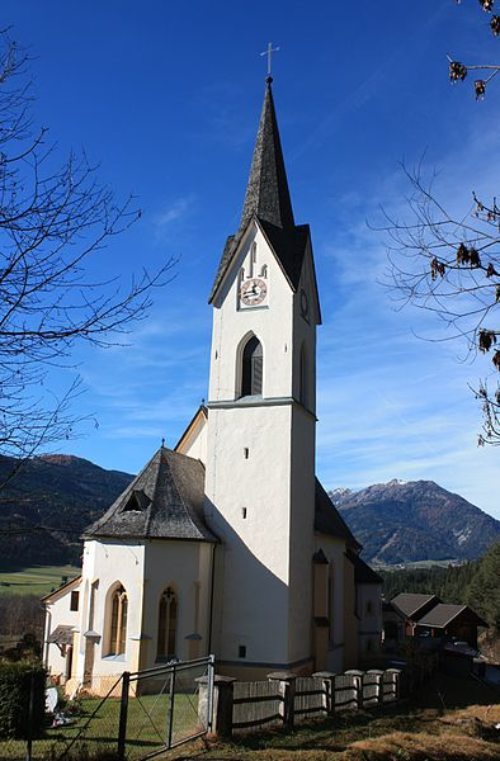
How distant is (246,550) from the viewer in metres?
24.7

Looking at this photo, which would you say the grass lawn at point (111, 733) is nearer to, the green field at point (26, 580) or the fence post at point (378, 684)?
the fence post at point (378, 684)

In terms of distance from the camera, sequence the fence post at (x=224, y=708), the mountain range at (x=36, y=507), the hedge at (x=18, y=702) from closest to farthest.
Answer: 1. the mountain range at (x=36, y=507)
2. the fence post at (x=224, y=708)
3. the hedge at (x=18, y=702)

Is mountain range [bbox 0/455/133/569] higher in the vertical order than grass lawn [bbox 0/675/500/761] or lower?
higher

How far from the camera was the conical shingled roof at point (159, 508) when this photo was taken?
913 inches

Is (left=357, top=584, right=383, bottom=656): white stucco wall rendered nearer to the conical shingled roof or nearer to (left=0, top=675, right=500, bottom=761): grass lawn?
the conical shingled roof

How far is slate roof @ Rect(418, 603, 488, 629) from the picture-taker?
65.1 meters

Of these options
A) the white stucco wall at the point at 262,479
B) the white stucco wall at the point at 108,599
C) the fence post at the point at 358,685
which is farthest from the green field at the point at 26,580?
the fence post at the point at 358,685

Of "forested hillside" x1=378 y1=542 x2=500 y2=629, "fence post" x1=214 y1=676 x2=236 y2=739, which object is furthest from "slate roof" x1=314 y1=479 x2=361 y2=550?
"forested hillside" x1=378 y1=542 x2=500 y2=629

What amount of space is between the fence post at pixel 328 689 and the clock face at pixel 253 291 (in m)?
14.3

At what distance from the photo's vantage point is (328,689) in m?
17.3

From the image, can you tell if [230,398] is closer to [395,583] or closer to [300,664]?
[300,664]

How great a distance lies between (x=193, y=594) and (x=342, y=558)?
11456 mm

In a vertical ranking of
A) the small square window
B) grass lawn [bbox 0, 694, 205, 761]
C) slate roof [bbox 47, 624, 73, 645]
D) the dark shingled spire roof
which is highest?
the dark shingled spire roof

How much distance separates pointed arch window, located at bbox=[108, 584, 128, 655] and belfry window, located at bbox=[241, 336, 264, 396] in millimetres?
8588
